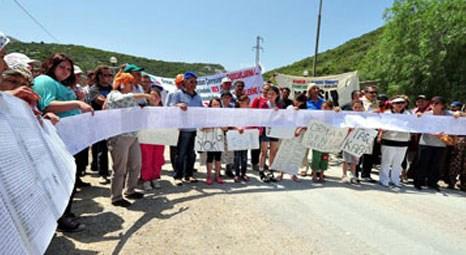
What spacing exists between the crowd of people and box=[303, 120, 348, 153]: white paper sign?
0.14 metres

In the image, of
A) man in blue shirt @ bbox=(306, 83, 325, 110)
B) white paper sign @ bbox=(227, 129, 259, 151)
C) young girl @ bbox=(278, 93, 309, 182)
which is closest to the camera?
white paper sign @ bbox=(227, 129, 259, 151)

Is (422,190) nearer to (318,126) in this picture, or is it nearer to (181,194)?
(318,126)

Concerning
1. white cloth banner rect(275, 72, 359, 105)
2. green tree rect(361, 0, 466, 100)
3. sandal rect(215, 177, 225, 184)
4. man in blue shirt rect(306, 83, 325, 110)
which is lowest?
sandal rect(215, 177, 225, 184)

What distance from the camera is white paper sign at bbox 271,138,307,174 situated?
22.4ft

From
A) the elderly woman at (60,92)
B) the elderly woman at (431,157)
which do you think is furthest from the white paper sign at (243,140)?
the elderly woman at (431,157)

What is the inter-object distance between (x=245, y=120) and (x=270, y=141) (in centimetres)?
76

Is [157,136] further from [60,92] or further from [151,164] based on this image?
[60,92]

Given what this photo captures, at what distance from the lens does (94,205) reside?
15.8ft

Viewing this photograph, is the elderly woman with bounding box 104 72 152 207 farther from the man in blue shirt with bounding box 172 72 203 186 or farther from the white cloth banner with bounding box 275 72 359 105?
the white cloth banner with bounding box 275 72 359 105

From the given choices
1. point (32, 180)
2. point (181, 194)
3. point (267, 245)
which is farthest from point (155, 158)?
point (32, 180)

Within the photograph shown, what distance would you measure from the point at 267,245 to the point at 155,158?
300cm

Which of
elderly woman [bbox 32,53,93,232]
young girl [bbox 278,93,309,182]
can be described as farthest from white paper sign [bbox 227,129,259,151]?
elderly woman [bbox 32,53,93,232]

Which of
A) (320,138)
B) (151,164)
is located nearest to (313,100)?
→ (320,138)

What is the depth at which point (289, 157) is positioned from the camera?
6.84 m
